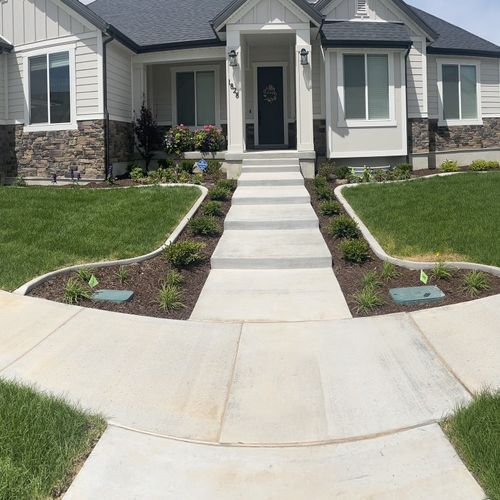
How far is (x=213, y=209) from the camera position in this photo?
970 centimetres

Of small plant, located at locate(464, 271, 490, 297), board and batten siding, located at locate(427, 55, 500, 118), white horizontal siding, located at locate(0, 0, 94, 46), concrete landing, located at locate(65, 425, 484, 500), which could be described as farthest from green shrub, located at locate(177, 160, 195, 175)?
concrete landing, located at locate(65, 425, 484, 500)

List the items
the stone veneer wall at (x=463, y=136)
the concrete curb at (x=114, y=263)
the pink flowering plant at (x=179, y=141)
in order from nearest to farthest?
the concrete curb at (x=114, y=263)
the pink flowering plant at (x=179, y=141)
the stone veneer wall at (x=463, y=136)

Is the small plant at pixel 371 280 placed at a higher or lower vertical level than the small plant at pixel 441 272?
lower

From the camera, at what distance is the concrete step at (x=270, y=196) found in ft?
34.2

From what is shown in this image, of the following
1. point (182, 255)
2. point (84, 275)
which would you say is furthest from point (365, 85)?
point (84, 275)

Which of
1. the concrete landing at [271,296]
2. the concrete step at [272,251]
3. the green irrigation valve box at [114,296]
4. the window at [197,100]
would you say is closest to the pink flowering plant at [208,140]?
the window at [197,100]

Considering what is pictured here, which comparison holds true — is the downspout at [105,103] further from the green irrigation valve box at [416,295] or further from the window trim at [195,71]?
the green irrigation valve box at [416,295]

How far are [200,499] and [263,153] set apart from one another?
37.1 ft

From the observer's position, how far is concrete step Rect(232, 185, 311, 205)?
34.2ft

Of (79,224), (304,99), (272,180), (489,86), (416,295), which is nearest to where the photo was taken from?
(416,295)

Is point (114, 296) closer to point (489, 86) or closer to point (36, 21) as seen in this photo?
point (36, 21)

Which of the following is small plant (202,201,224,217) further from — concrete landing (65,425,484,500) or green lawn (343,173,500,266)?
concrete landing (65,425,484,500)

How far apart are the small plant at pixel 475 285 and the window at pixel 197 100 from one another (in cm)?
1161

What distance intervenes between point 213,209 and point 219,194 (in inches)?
42.7
